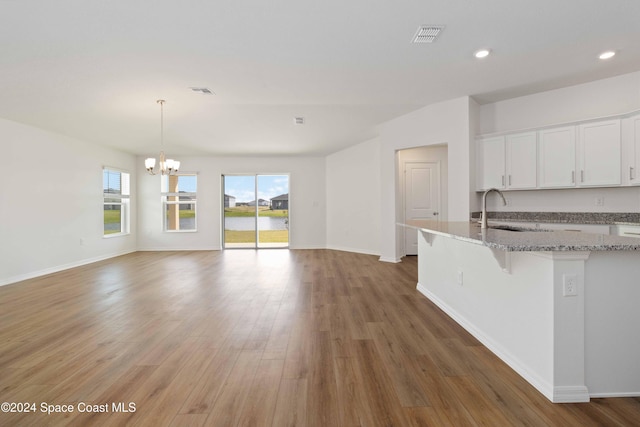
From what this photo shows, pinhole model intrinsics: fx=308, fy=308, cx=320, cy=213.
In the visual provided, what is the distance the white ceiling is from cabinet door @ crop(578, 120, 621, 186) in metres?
0.73

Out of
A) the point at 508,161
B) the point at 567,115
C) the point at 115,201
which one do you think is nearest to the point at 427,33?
the point at 508,161

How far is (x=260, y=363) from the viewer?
7.32 feet

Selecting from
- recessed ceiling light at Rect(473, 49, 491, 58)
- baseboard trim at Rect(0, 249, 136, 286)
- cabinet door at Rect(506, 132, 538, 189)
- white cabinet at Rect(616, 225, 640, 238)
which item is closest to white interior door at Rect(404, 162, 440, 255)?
cabinet door at Rect(506, 132, 538, 189)

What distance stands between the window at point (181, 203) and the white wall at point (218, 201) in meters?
0.17

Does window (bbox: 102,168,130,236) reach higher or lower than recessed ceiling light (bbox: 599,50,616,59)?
lower

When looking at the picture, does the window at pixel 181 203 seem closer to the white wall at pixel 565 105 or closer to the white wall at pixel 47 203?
the white wall at pixel 47 203

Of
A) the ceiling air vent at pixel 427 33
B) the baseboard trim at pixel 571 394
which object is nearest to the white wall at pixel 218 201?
the ceiling air vent at pixel 427 33

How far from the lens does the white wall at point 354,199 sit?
735 cm

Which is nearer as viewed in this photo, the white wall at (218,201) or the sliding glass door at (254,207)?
the white wall at (218,201)

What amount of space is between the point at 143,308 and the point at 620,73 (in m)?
6.62

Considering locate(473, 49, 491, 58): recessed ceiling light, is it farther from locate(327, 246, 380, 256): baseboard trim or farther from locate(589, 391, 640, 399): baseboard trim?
locate(327, 246, 380, 256): baseboard trim

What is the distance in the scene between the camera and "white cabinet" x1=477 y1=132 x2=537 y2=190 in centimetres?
449

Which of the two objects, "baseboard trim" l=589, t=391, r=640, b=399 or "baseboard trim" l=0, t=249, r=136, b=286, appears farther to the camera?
"baseboard trim" l=0, t=249, r=136, b=286

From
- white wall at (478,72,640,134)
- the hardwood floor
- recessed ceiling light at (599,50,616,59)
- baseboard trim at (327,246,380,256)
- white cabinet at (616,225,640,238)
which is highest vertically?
recessed ceiling light at (599,50,616,59)
